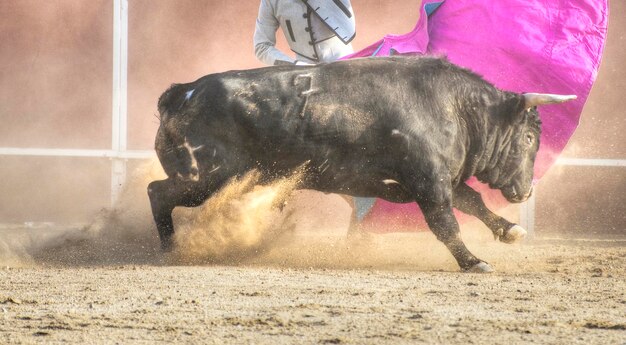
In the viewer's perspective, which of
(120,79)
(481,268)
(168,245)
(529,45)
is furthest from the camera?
(120,79)

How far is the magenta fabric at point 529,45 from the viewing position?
681 cm

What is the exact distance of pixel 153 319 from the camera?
427cm

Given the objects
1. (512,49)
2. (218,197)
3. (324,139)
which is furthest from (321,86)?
(512,49)

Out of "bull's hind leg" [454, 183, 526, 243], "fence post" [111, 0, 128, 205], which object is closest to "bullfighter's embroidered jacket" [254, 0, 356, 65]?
"bull's hind leg" [454, 183, 526, 243]

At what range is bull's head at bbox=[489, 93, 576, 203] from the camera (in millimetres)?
6320

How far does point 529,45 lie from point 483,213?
1087 millimetres

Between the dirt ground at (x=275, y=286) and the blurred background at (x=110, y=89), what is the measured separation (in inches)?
43.9

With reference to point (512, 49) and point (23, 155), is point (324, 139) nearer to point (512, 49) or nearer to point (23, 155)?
point (512, 49)

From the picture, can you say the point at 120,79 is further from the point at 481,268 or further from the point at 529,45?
the point at 481,268

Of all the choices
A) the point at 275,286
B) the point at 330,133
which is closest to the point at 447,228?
the point at 330,133

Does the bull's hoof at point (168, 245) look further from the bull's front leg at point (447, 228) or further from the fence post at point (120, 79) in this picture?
the fence post at point (120, 79)

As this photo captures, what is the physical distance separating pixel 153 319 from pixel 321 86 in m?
2.07

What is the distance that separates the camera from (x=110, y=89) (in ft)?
29.7

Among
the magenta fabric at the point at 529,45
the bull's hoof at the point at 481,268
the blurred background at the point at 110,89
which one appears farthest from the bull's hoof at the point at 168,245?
the blurred background at the point at 110,89
